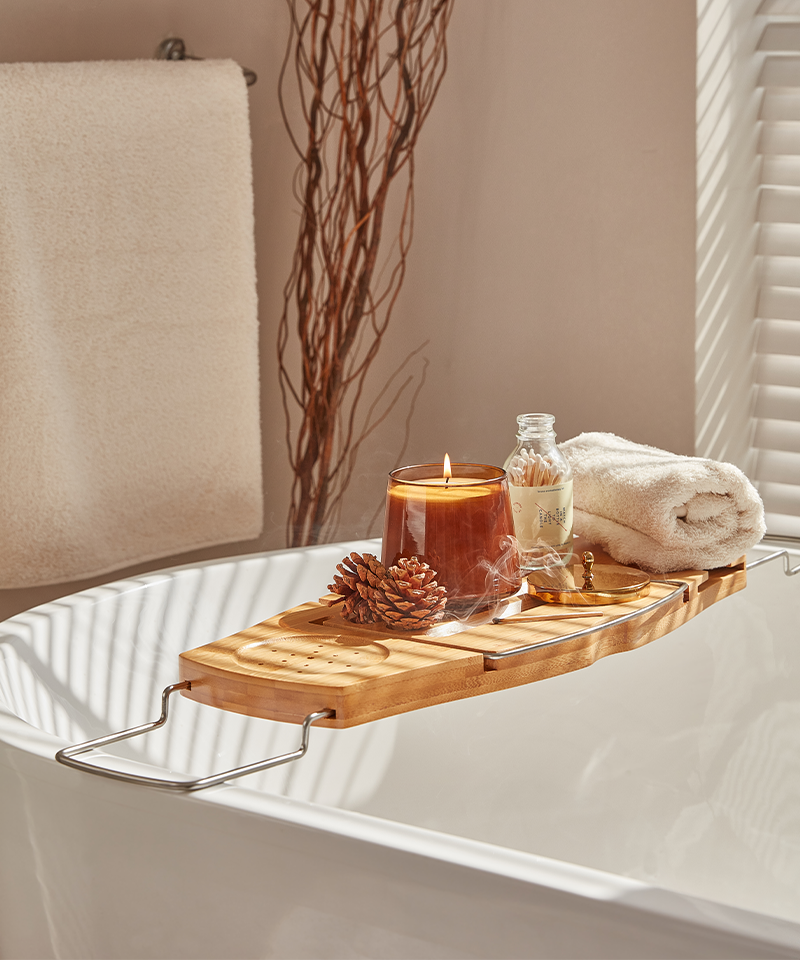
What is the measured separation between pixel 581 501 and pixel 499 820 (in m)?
0.35

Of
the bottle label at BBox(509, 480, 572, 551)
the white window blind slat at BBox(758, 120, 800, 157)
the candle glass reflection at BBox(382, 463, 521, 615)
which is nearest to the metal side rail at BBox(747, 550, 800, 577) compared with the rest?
the bottle label at BBox(509, 480, 572, 551)

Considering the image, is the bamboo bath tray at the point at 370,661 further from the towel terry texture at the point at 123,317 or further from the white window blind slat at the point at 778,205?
the white window blind slat at the point at 778,205

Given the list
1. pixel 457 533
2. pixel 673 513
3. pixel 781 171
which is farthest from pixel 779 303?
pixel 457 533

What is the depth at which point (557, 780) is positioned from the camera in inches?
42.4

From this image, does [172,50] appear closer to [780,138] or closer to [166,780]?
[780,138]

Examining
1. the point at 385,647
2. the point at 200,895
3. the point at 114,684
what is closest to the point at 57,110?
the point at 114,684

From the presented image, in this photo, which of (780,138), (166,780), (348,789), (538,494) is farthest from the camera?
(780,138)

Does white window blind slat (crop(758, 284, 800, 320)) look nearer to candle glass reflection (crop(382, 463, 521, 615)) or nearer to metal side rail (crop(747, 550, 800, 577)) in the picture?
metal side rail (crop(747, 550, 800, 577))

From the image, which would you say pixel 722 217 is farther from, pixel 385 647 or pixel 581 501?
pixel 385 647

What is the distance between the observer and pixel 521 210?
1.31m

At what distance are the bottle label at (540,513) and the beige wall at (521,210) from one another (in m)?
0.42

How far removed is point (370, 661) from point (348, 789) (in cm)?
42

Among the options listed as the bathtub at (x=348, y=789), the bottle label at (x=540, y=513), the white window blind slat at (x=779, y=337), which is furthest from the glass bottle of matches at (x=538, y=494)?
the white window blind slat at (x=779, y=337)

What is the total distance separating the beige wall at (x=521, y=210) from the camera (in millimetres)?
1198
